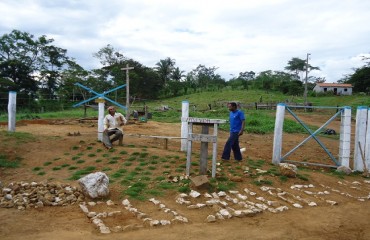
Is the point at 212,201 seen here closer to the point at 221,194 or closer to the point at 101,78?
the point at 221,194

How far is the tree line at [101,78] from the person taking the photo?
35.7m

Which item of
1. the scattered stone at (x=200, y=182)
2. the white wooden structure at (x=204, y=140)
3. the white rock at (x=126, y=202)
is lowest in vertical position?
the white rock at (x=126, y=202)

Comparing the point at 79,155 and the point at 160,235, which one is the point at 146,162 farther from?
the point at 160,235

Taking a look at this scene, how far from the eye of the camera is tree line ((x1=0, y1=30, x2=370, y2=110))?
35656 mm

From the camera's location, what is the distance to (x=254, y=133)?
16891 mm

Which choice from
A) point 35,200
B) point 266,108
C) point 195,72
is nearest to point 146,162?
point 35,200

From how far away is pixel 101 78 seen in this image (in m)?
42.6

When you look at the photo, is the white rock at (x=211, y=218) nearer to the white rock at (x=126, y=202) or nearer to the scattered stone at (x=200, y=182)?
the scattered stone at (x=200, y=182)

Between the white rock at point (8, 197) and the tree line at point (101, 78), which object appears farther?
the tree line at point (101, 78)

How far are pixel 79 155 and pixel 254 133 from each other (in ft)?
33.2

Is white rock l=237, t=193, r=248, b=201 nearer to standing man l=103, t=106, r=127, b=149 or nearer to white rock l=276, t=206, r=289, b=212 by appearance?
white rock l=276, t=206, r=289, b=212

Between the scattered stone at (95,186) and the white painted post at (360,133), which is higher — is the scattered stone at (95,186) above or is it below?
below

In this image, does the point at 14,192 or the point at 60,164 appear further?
the point at 60,164

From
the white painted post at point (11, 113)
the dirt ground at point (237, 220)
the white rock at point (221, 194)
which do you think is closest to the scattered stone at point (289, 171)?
the dirt ground at point (237, 220)
